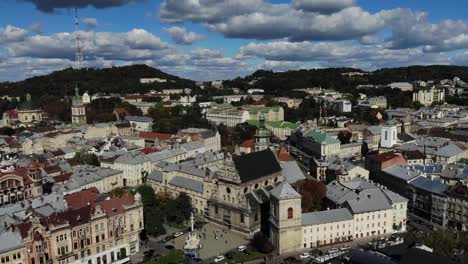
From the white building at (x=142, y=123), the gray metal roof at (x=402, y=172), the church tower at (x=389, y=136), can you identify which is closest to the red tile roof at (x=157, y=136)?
the white building at (x=142, y=123)

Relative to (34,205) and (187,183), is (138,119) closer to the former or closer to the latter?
(187,183)

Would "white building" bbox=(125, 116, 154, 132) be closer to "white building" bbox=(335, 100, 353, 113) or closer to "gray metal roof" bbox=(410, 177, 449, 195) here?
"white building" bbox=(335, 100, 353, 113)

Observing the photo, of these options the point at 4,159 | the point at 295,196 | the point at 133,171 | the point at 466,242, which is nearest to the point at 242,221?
the point at 295,196

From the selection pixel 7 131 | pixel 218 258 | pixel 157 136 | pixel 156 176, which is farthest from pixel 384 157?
pixel 7 131

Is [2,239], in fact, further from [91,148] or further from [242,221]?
[91,148]

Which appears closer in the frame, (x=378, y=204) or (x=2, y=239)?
(x=2, y=239)
